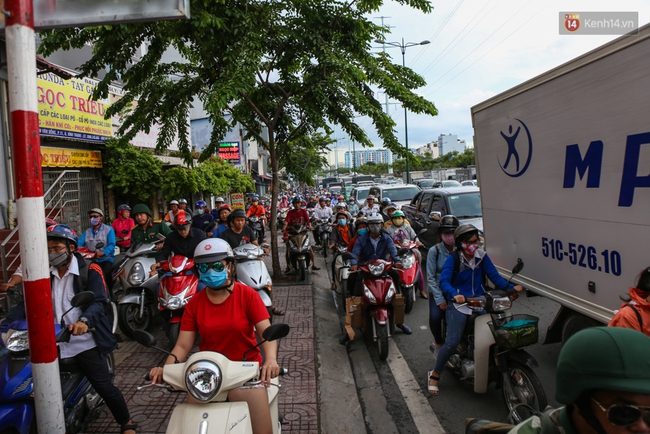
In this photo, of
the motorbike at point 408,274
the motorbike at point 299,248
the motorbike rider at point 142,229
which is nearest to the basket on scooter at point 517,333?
the motorbike at point 408,274

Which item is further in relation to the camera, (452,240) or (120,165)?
(120,165)

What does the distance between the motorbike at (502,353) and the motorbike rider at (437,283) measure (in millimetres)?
283

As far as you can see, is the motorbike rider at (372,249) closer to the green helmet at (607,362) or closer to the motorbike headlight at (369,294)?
the motorbike headlight at (369,294)

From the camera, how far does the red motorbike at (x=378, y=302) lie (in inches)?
212

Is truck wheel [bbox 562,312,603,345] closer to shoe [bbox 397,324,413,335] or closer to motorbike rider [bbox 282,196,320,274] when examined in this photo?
shoe [bbox 397,324,413,335]

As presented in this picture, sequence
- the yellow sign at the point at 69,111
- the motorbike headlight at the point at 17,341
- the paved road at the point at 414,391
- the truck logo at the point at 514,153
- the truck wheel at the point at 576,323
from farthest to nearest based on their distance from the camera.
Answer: the yellow sign at the point at 69,111
the truck logo at the point at 514,153
the truck wheel at the point at 576,323
the paved road at the point at 414,391
the motorbike headlight at the point at 17,341

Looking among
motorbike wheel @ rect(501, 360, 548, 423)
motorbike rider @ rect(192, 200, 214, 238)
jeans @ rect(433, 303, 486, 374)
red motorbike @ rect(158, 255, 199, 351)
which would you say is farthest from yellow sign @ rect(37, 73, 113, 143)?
motorbike wheel @ rect(501, 360, 548, 423)

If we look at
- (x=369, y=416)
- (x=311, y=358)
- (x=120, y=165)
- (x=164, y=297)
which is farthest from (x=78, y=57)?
(x=369, y=416)

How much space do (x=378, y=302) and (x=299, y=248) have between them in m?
4.36

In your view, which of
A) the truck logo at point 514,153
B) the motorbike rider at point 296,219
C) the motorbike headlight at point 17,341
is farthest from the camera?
the motorbike rider at point 296,219

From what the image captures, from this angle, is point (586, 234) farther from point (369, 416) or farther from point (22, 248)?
point (22, 248)

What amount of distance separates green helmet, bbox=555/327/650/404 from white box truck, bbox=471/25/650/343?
8.28 feet

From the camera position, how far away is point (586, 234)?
4016 millimetres

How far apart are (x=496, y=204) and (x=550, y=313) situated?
219 cm
